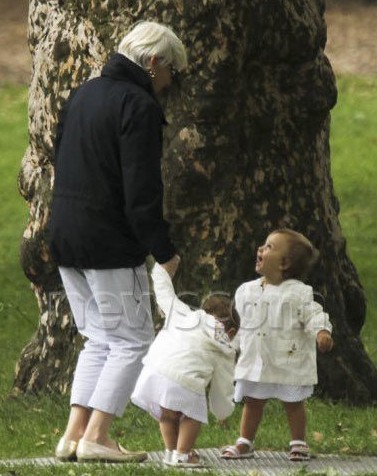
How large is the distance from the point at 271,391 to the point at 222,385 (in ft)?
0.98

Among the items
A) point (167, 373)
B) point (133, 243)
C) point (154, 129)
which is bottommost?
point (167, 373)

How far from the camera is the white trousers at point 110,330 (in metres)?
7.66

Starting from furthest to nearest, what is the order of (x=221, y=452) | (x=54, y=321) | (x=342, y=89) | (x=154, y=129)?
(x=342, y=89) → (x=54, y=321) → (x=221, y=452) → (x=154, y=129)

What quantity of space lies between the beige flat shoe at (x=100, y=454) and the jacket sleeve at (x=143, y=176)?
929 mm

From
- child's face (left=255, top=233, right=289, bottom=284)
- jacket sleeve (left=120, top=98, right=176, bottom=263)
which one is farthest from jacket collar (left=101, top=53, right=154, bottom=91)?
child's face (left=255, top=233, right=289, bottom=284)

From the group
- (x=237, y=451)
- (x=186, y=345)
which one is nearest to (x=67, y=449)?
(x=186, y=345)

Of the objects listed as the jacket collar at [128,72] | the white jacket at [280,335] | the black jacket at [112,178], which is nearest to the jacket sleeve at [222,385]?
the white jacket at [280,335]

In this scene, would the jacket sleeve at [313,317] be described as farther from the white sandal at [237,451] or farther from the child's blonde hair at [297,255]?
the white sandal at [237,451]

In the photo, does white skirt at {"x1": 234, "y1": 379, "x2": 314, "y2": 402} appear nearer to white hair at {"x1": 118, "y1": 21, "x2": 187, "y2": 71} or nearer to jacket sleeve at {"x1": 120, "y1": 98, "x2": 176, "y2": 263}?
jacket sleeve at {"x1": 120, "y1": 98, "x2": 176, "y2": 263}

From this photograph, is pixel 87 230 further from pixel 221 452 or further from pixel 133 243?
pixel 221 452

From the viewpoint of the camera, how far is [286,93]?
10266 mm

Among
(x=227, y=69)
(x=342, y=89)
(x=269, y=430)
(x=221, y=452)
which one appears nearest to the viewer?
(x=221, y=452)

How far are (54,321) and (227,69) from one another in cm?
204

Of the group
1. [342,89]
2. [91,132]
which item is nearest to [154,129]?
[91,132]
